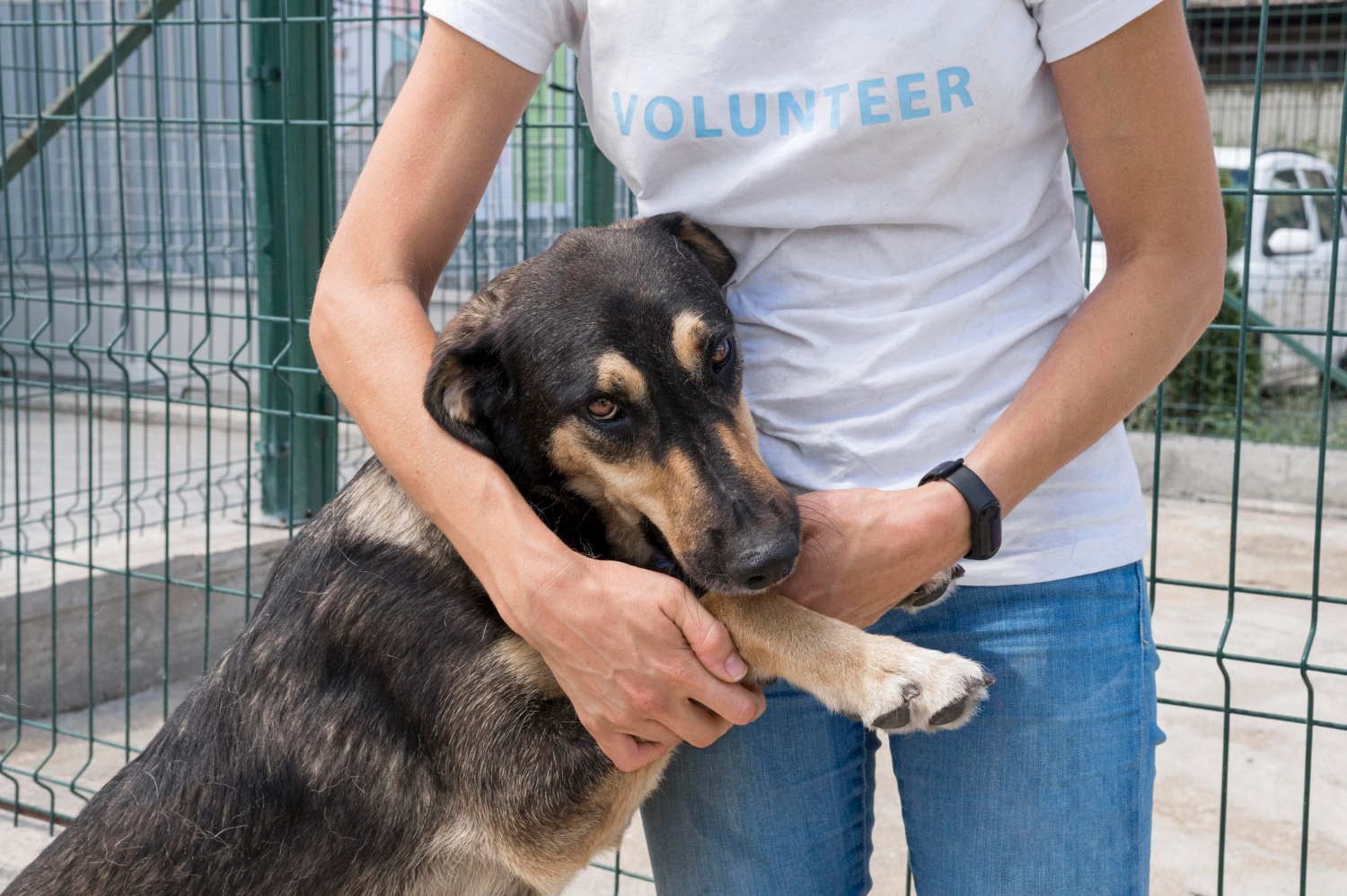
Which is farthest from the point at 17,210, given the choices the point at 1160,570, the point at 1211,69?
the point at 1211,69

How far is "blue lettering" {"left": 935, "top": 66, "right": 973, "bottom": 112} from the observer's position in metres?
1.47

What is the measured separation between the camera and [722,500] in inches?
62.1

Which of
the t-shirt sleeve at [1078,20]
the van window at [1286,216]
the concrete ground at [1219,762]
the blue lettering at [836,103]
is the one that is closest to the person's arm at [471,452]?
the blue lettering at [836,103]

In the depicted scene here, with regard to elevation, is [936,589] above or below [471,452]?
below

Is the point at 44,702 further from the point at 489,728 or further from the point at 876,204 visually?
the point at 876,204

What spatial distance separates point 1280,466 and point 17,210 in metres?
9.29

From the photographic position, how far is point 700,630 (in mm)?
1435

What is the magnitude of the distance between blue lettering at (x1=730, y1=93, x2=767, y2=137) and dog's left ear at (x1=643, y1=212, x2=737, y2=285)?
8.1 inches

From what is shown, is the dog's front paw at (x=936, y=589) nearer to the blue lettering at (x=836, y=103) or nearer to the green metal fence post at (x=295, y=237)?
the blue lettering at (x=836, y=103)

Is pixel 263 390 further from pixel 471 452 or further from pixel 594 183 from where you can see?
pixel 471 452

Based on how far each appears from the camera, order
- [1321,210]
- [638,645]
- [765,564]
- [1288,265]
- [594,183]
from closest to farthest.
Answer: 1. [638,645]
2. [765,564]
3. [594,183]
4. [1288,265]
5. [1321,210]

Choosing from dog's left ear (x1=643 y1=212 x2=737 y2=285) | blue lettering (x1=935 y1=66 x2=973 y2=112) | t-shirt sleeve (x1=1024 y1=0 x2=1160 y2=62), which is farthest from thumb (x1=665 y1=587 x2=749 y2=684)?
t-shirt sleeve (x1=1024 y1=0 x2=1160 y2=62)

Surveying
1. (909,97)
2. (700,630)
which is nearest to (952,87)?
(909,97)

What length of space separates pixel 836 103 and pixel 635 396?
47 cm
